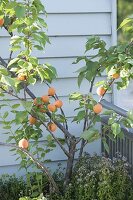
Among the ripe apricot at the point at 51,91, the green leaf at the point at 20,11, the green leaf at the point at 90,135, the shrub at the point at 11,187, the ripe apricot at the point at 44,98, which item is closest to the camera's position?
the green leaf at the point at 20,11

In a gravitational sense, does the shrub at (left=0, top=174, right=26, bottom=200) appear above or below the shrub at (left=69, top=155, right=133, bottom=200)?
below

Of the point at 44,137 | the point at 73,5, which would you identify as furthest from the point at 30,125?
the point at 73,5

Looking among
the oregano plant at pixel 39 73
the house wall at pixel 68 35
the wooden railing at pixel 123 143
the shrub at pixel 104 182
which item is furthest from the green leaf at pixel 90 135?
the house wall at pixel 68 35

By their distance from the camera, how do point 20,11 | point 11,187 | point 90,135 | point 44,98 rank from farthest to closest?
1. point 11,187
2. point 44,98
3. point 90,135
4. point 20,11

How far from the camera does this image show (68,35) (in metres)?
2.99

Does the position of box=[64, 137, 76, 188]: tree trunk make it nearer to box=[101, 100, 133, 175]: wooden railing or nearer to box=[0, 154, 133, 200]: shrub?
box=[0, 154, 133, 200]: shrub

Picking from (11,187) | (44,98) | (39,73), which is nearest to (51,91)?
(44,98)

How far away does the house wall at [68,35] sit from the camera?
2945mm

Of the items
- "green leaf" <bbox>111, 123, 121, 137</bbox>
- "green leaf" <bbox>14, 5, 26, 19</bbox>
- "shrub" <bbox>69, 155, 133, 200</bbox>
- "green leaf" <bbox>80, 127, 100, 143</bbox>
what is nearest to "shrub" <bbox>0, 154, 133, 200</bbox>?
"shrub" <bbox>69, 155, 133, 200</bbox>

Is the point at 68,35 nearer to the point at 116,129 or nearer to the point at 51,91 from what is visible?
the point at 51,91

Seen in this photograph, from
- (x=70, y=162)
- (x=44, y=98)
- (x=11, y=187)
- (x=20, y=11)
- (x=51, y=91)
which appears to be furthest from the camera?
(x=11, y=187)

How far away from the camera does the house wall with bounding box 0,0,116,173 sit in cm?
295

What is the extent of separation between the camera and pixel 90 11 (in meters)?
2.98

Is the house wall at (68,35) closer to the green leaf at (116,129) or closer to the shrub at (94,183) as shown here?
the shrub at (94,183)
